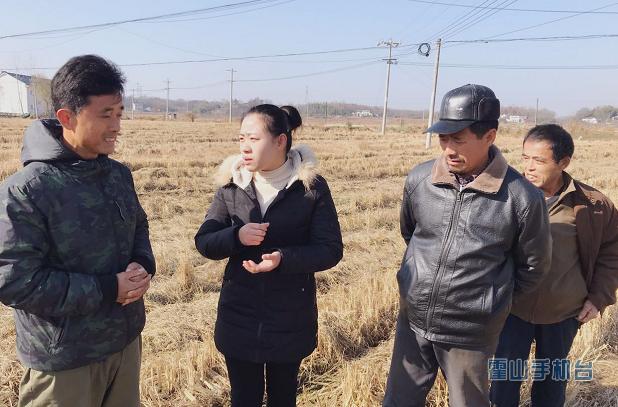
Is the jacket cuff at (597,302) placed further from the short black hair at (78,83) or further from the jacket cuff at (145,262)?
the short black hair at (78,83)

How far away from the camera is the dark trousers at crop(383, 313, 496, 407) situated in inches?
85.0

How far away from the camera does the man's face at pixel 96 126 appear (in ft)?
6.14

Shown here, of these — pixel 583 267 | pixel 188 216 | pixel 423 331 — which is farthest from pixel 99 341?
pixel 188 216

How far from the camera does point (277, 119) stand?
2.24 m

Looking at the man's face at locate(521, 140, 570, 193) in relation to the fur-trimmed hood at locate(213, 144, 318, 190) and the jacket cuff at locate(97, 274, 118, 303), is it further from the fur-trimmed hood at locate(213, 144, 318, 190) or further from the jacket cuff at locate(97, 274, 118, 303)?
the jacket cuff at locate(97, 274, 118, 303)

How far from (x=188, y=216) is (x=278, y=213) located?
6.43 meters

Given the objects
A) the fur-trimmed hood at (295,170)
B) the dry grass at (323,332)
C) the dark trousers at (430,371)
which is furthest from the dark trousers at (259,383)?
the fur-trimmed hood at (295,170)

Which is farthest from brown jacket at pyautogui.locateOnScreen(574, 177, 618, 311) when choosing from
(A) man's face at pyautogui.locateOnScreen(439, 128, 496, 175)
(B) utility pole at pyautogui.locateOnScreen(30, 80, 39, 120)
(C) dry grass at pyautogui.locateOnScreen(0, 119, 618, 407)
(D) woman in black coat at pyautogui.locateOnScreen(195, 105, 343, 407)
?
(B) utility pole at pyautogui.locateOnScreen(30, 80, 39, 120)

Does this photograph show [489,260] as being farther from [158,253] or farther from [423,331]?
[158,253]

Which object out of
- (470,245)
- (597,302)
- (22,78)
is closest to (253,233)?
(470,245)

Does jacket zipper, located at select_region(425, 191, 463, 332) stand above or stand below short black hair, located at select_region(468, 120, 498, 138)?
below

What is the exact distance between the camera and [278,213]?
7.39 ft

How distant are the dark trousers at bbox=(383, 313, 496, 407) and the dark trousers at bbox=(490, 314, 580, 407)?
558mm

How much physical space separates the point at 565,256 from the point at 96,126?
2.47 metres
